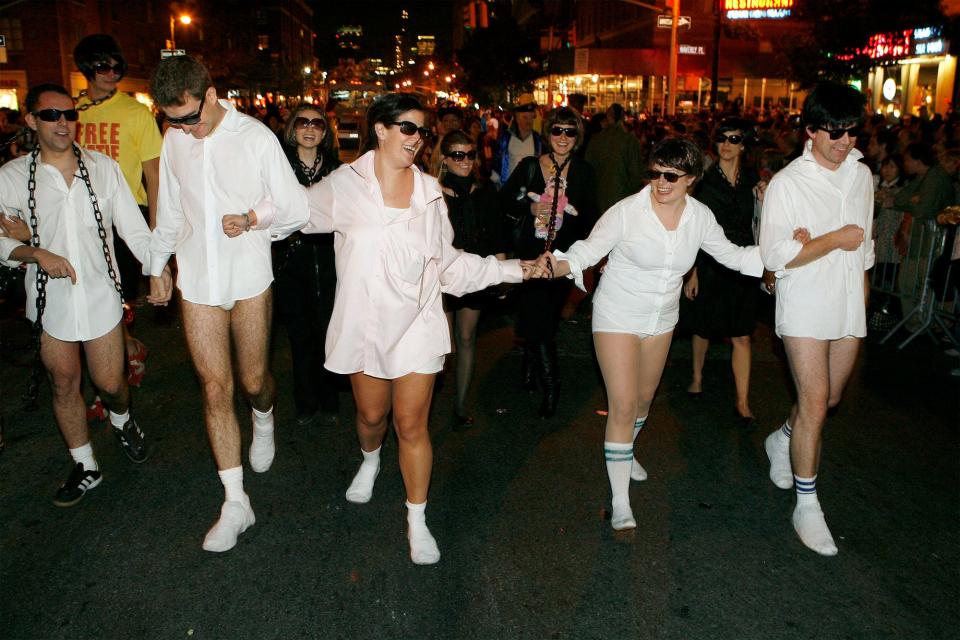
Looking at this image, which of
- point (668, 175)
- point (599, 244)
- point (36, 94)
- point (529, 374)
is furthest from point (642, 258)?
point (36, 94)

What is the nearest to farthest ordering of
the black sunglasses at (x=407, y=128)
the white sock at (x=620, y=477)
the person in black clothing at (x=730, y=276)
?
the black sunglasses at (x=407, y=128) → the white sock at (x=620, y=477) → the person in black clothing at (x=730, y=276)

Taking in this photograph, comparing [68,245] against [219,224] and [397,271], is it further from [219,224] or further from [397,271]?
[397,271]

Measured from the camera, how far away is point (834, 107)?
409 cm

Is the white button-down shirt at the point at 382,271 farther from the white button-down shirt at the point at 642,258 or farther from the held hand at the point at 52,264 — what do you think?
the held hand at the point at 52,264

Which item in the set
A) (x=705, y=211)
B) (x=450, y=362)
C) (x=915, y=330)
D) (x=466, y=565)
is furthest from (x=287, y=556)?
(x=915, y=330)

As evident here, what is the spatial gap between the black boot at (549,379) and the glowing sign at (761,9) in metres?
30.9

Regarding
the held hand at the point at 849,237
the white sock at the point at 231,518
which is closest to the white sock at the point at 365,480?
the white sock at the point at 231,518

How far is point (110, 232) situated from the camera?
15.2ft

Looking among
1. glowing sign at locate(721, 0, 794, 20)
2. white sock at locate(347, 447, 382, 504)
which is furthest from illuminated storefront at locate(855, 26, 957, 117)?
white sock at locate(347, 447, 382, 504)

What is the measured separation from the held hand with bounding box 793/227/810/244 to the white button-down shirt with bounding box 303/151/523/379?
1.74m

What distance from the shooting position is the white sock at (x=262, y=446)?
5.09 m

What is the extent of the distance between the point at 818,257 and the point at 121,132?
182 inches

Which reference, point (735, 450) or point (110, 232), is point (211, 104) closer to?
point (110, 232)

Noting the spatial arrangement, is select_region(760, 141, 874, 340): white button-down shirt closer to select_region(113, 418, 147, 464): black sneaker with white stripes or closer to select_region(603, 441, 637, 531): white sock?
select_region(603, 441, 637, 531): white sock
